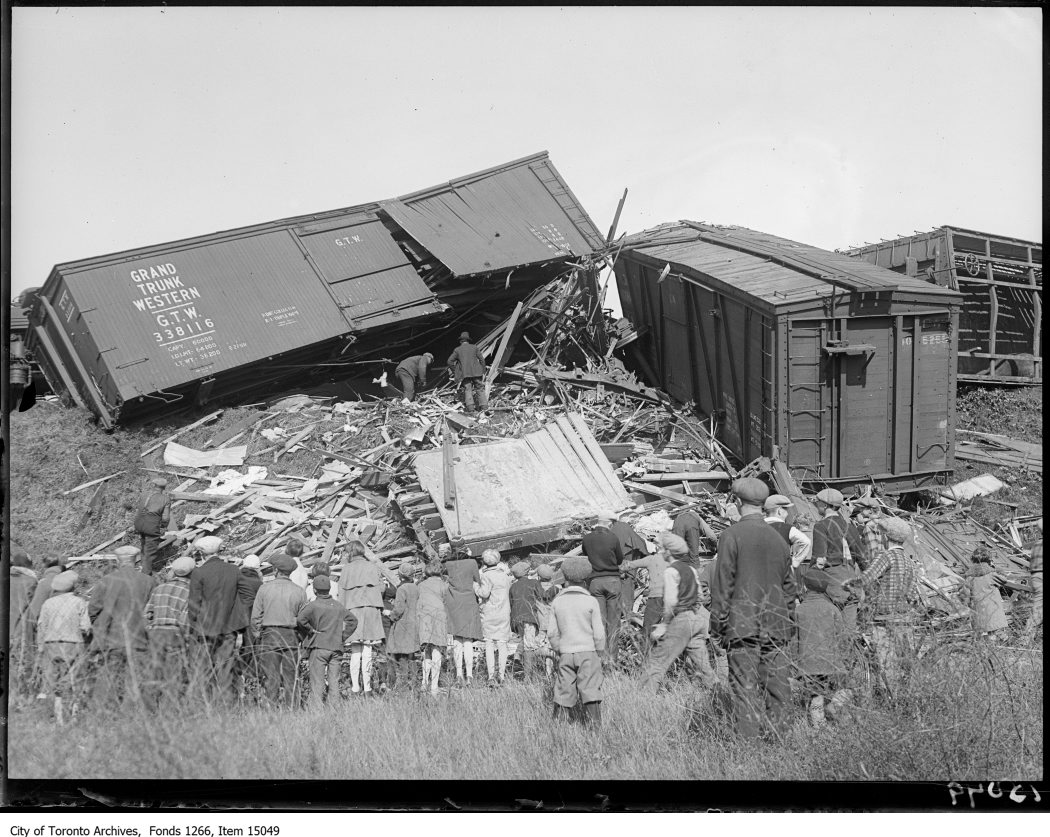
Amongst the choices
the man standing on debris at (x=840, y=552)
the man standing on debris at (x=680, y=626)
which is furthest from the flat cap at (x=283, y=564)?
the man standing on debris at (x=840, y=552)

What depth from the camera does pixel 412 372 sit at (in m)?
12.7

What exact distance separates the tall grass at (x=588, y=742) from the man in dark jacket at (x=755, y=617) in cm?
20

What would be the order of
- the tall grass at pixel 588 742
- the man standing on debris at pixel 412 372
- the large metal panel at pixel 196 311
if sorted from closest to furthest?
1. the tall grass at pixel 588 742
2. the large metal panel at pixel 196 311
3. the man standing on debris at pixel 412 372

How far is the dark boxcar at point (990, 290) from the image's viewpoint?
1470 centimetres

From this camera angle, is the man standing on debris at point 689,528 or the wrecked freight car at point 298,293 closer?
the man standing on debris at point 689,528

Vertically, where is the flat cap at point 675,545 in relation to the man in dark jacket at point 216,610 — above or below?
above

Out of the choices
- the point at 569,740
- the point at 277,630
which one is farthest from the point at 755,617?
the point at 277,630

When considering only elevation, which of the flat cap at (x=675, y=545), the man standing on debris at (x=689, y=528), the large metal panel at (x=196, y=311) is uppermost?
the large metal panel at (x=196, y=311)

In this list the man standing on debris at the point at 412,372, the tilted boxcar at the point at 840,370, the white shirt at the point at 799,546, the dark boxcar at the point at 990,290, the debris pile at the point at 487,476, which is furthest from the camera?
the dark boxcar at the point at 990,290

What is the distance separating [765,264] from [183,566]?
8.56 meters

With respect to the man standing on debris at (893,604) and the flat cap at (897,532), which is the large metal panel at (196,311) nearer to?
the flat cap at (897,532)

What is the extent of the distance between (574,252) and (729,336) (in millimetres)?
3494

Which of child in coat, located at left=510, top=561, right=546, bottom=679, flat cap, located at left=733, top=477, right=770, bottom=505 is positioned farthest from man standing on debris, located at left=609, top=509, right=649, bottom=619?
flat cap, located at left=733, top=477, right=770, bottom=505

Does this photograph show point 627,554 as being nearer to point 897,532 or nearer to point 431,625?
point 431,625
